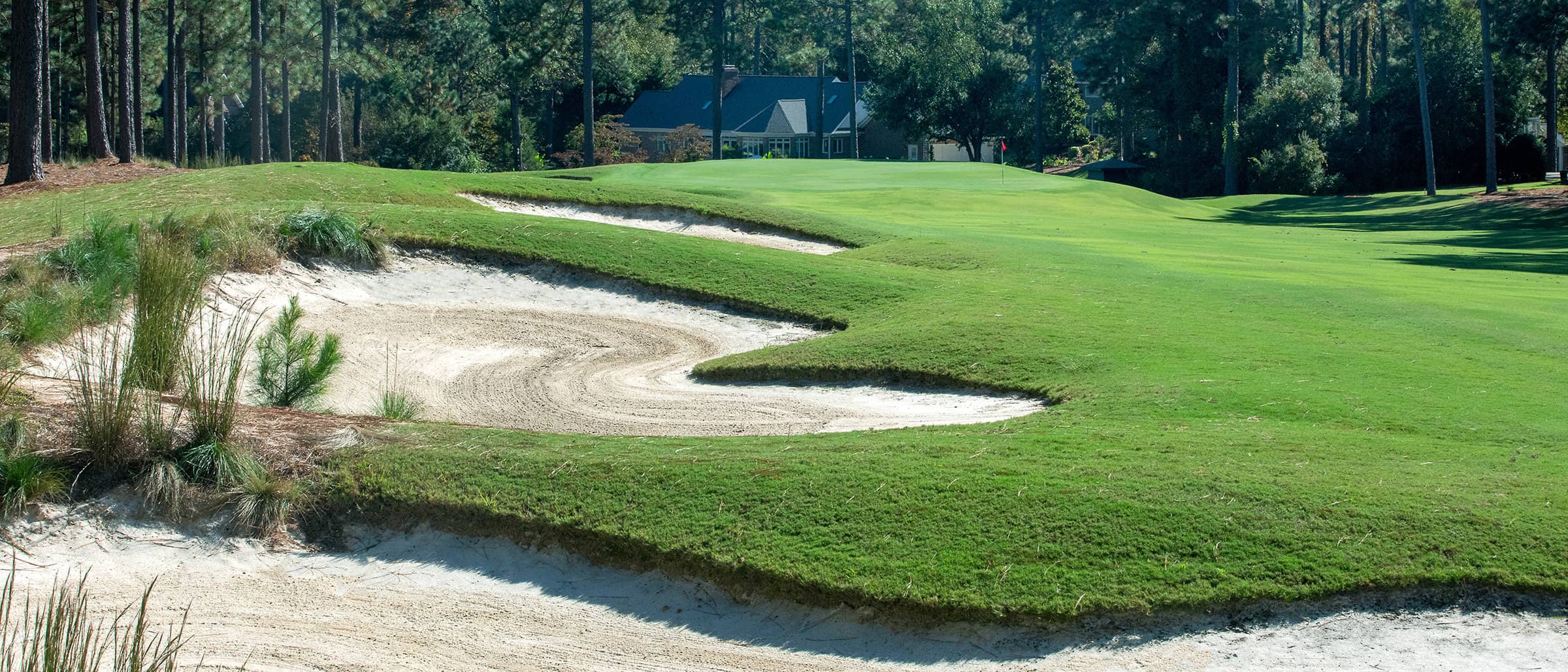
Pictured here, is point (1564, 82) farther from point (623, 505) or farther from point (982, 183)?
point (623, 505)

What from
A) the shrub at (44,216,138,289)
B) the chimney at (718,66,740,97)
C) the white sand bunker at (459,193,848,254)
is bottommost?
the shrub at (44,216,138,289)

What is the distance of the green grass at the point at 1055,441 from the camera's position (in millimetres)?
7082

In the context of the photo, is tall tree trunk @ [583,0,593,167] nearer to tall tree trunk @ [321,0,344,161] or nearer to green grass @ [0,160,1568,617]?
tall tree trunk @ [321,0,344,161]

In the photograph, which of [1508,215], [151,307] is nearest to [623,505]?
[151,307]

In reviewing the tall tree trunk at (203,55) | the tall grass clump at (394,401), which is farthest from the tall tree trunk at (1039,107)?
the tall grass clump at (394,401)

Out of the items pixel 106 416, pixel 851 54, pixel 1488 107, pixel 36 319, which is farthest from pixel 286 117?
pixel 106 416

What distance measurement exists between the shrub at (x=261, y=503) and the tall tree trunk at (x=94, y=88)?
26.7 metres

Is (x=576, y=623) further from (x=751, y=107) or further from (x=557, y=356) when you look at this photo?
(x=751, y=107)

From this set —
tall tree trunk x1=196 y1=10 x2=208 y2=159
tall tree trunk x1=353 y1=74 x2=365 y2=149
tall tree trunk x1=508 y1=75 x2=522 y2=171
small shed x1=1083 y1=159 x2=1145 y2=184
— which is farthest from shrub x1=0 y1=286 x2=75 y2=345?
tall tree trunk x1=353 y1=74 x2=365 y2=149

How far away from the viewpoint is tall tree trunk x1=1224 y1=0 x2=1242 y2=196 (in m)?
65.4

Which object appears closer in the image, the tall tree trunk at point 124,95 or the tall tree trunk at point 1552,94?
the tall tree trunk at point 124,95

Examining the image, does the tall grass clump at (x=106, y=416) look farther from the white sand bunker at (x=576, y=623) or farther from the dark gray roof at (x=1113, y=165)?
the dark gray roof at (x=1113, y=165)

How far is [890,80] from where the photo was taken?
8406 centimetres

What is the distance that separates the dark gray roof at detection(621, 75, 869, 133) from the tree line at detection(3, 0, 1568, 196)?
2.45m
